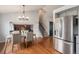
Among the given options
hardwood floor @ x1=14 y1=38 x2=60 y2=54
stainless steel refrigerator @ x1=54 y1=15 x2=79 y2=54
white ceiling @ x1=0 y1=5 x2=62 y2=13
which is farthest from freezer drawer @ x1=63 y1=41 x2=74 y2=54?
white ceiling @ x1=0 y1=5 x2=62 y2=13

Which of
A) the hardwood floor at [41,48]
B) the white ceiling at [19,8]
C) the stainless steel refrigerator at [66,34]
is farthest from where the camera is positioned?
the stainless steel refrigerator at [66,34]

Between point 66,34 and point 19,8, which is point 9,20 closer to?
point 19,8

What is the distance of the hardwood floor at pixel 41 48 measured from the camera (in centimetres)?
233

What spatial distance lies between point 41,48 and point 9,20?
1002 mm

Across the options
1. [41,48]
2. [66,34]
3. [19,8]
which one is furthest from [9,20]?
[66,34]

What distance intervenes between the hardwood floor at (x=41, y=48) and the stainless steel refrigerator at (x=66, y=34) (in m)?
0.16

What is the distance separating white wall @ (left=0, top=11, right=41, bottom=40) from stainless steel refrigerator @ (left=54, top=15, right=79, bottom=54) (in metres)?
0.49

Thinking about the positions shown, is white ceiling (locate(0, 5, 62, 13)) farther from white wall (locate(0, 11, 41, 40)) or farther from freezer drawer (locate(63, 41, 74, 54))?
freezer drawer (locate(63, 41, 74, 54))

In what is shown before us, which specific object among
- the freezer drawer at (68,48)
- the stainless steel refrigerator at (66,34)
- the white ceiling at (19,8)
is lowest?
the freezer drawer at (68,48)

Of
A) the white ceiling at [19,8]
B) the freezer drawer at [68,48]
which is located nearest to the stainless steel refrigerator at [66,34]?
the freezer drawer at [68,48]

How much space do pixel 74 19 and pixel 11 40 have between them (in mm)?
1663

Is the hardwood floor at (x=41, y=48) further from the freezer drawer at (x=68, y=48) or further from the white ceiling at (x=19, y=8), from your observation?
the white ceiling at (x=19, y=8)
